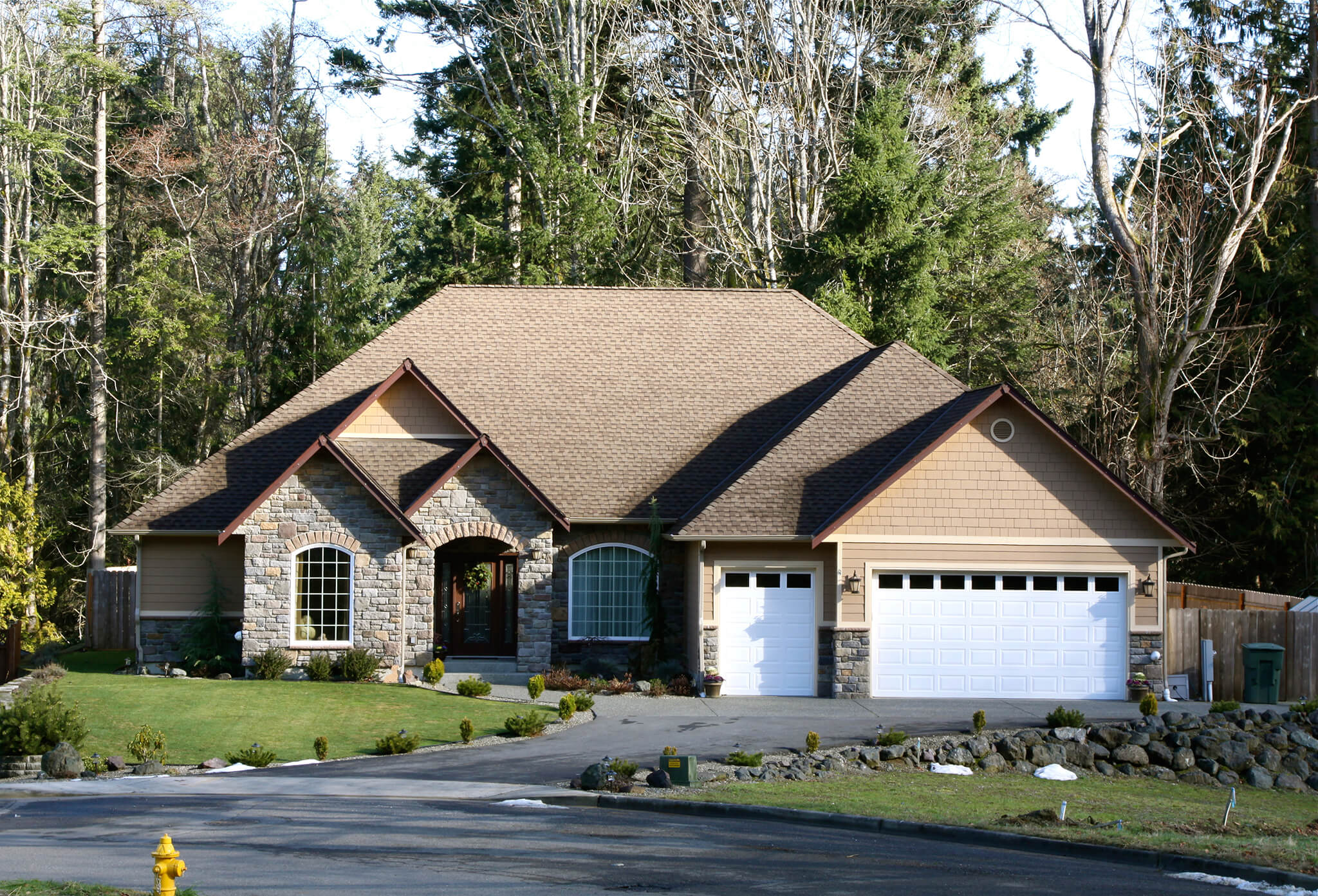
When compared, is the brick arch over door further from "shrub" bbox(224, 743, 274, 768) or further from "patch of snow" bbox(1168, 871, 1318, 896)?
"patch of snow" bbox(1168, 871, 1318, 896)

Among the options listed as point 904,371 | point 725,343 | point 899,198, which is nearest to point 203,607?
point 725,343

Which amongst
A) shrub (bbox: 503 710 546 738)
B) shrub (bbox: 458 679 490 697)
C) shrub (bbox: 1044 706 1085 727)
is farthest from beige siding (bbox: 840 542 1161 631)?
shrub (bbox: 503 710 546 738)

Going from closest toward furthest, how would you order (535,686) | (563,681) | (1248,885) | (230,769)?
(1248,885) → (230,769) → (535,686) → (563,681)

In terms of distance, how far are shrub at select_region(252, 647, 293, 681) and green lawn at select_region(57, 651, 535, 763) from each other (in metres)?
0.45

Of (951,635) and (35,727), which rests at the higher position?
(951,635)

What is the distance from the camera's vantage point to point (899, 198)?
116 ft

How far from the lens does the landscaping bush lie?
79.0ft

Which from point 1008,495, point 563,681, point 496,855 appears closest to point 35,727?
point 496,855

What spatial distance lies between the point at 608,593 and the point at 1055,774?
1071cm

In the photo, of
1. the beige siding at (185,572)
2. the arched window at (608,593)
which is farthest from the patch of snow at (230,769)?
the arched window at (608,593)

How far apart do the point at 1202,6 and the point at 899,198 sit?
35.2 feet

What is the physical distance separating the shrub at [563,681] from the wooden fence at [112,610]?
487 inches

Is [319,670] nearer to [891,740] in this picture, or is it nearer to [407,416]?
[407,416]

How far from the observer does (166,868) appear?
8.17m
